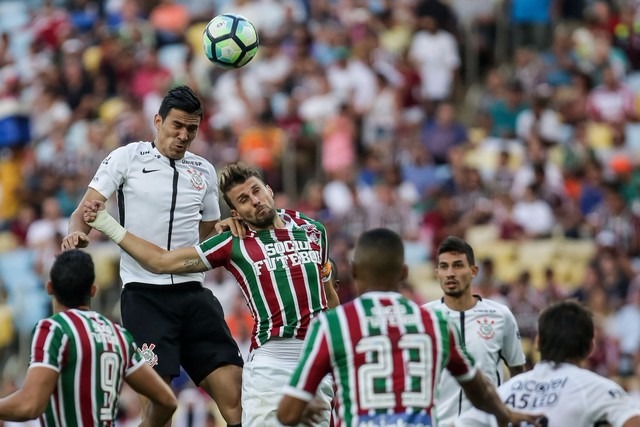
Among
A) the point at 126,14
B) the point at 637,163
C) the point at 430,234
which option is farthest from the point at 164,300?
the point at 126,14

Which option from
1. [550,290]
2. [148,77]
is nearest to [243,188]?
[550,290]

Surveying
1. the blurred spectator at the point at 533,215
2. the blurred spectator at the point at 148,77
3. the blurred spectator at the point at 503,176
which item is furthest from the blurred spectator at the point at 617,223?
the blurred spectator at the point at 148,77

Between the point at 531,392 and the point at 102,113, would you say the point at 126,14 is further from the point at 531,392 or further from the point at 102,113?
the point at 531,392

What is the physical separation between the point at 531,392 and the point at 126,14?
19.0 meters

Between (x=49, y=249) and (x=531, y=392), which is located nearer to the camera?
(x=531, y=392)

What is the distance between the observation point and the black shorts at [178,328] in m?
11.1

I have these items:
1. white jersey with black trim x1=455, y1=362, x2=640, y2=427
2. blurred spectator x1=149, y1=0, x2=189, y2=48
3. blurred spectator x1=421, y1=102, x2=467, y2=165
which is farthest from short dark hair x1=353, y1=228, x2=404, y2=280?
blurred spectator x1=149, y1=0, x2=189, y2=48

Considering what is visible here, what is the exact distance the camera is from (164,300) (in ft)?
36.6

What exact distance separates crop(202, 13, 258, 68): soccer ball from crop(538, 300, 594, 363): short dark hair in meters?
4.24

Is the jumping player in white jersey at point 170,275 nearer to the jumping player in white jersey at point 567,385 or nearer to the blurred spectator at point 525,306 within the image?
the jumping player in white jersey at point 567,385

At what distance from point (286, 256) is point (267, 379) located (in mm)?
884

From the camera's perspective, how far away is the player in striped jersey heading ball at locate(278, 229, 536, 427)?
8.17 meters

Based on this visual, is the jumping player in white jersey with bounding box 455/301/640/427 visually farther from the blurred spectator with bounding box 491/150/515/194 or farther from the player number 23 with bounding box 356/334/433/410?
the blurred spectator with bounding box 491/150/515/194

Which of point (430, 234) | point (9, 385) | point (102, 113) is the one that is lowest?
point (9, 385)
